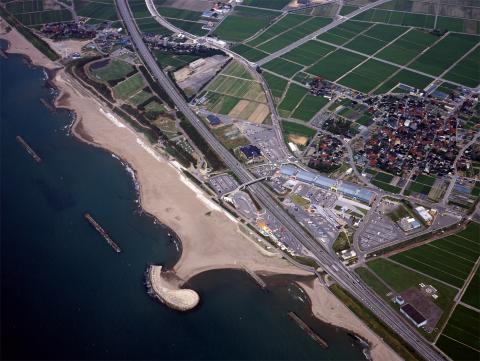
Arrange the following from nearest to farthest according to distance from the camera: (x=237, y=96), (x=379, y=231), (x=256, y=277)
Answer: (x=256, y=277), (x=379, y=231), (x=237, y=96)

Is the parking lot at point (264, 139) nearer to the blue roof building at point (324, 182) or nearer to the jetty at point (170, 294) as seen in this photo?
the blue roof building at point (324, 182)

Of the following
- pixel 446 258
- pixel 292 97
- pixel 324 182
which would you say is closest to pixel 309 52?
pixel 292 97

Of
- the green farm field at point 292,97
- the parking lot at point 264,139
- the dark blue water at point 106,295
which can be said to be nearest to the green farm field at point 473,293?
the dark blue water at point 106,295

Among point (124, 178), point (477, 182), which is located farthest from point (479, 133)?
point (124, 178)

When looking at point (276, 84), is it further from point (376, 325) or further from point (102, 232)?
point (376, 325)

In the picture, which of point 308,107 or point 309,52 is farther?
point 309,52

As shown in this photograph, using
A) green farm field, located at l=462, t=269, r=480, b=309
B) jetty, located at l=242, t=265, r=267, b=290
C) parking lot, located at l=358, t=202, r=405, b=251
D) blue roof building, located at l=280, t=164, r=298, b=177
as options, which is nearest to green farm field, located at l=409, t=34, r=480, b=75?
blue roof building, located at l=280, t=164, r=298, b=177

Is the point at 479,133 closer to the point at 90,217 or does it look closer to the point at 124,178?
the point at 124,178
